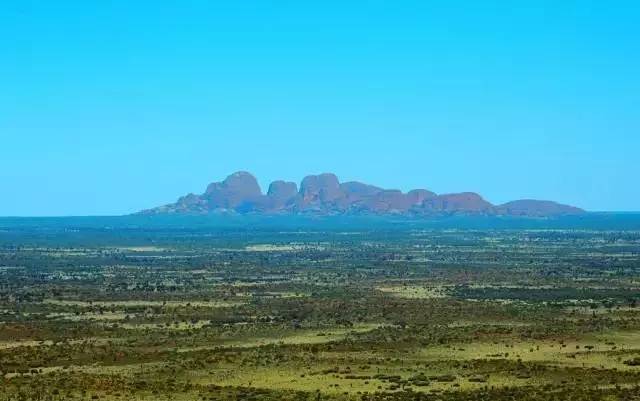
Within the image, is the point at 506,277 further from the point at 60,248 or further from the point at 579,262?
the point at 60,248

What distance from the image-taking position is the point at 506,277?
331 feet

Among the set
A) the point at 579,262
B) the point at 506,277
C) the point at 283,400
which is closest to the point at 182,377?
the point at 283,400

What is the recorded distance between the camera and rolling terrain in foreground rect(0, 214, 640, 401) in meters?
41.1

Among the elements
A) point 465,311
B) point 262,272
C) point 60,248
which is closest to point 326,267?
point 262,272

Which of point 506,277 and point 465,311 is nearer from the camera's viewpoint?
point 465,311

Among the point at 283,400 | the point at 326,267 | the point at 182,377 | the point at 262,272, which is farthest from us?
the point at 326,267

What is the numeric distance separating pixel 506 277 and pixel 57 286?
43.0 m

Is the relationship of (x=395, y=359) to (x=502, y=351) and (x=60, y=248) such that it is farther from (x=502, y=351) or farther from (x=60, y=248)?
(x=60, y=248)

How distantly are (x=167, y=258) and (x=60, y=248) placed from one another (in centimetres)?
3464

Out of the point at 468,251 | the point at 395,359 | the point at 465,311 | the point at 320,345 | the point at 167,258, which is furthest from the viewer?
the point at 468,251

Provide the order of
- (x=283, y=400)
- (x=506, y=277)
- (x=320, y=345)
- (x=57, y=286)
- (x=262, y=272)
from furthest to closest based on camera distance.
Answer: (x=262, y=272)
(x=506, y=277)
(x=57, y=286)
(x=320, y=345)
(x=283, y=400)

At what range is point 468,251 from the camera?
15225cm

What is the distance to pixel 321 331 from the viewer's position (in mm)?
59375

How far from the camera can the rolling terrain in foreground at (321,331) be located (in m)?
41.1
